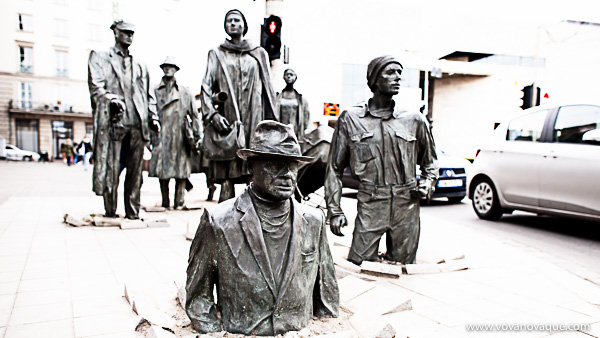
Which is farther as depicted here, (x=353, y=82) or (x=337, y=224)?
(x=353, y=82)

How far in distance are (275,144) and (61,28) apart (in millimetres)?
43084

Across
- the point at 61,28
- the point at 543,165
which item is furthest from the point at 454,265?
the point at 61,28

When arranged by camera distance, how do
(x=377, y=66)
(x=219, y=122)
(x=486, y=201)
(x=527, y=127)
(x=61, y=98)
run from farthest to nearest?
1. (x=61, y=98)
2. (x=486, y=201)
3. (x=527, y=127)
4. (x=219, y=122)
5. (x=377, y=66)

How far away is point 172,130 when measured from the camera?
28.0ft

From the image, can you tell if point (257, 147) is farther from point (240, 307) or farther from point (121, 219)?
point (121, 219)

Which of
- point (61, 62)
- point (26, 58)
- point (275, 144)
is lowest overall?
point (275, 144)

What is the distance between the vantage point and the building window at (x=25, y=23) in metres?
33.2

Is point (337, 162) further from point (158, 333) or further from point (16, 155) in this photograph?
point (16, 155)

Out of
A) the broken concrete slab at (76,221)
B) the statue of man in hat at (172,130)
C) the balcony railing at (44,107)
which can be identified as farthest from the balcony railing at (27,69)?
the broken concrete slab at (76,221)

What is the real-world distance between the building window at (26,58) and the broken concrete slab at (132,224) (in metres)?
36.4

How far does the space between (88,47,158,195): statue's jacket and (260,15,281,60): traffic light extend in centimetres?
179

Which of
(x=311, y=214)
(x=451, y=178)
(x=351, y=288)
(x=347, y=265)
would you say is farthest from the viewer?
(x=451, y=178)

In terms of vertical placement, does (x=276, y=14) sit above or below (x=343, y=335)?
above

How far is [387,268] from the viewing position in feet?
14.1
